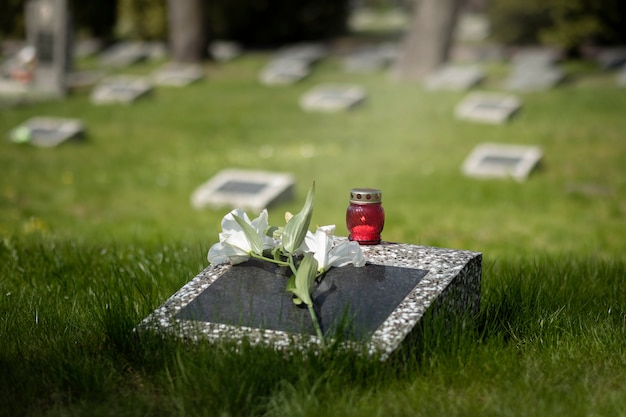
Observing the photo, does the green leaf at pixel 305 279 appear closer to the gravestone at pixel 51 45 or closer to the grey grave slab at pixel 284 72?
the gravestone at pixel 51 45

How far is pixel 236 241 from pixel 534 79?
1106 centimetres

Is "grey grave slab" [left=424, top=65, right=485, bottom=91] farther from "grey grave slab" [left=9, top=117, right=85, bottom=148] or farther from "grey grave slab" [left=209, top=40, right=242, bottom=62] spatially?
"grey grave slab" [left=209, top=40, right=242, bottom=62]

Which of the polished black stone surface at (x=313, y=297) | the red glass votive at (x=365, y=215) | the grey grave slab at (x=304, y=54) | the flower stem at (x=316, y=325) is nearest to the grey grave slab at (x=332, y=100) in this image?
the grey grave slab at (x=304, y=54)

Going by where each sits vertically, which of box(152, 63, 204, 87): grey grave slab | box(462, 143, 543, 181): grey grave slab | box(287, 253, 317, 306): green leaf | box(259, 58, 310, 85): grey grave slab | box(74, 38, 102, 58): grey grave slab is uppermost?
box(287, 253, 317, 306): green leaf

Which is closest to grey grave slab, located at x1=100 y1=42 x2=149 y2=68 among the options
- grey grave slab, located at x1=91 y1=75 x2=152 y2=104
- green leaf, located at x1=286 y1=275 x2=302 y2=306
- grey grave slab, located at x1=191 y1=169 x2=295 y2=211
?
grey grave slab, located at x1=91 y1=75 x2=152 y2=104

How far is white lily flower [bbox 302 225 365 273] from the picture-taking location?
2799mm

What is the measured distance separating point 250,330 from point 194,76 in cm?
1233

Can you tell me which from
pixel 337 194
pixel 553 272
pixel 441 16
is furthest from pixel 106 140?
pixel 553 272

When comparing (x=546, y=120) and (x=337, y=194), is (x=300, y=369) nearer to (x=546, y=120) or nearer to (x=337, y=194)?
(x=337, y=194)

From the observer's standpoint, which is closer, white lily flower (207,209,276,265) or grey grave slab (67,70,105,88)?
white lily flower (207,209,276,265)

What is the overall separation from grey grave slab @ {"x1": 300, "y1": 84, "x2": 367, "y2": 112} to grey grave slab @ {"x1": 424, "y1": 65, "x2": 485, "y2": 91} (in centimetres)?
133

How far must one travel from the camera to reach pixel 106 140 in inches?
387

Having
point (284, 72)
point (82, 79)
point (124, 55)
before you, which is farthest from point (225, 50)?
point (82, 79)

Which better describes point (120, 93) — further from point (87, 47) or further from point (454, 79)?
point (87, 47)
